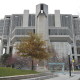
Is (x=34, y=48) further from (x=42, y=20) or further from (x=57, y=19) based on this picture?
(x=57, y=19)

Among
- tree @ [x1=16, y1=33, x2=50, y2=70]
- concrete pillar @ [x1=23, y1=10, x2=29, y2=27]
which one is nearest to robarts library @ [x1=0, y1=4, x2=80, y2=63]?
concrete pillar @ [x1=23, y1=10, x2=29, y2=27]

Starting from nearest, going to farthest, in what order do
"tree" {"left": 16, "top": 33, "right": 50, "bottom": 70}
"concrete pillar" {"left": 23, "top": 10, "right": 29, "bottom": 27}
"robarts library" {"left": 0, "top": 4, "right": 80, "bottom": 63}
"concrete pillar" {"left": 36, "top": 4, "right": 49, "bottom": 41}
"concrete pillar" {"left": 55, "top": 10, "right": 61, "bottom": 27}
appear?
"tree" {"left": 16, "top": 33, "right": 50, "bottom": 70}, "robarts library" {"left": 0, "top": 4, "right": 80, "bottom": 63}, "concrete pillar" {"left": 36, "top": 4, "right": 49, "bottom": 41}, "concrete pillar" {"left": 23, "top": 10, "right": 29, "bottom": 27}, "concrete pillar" {"left": 55, "top": 10, "right": 61, "bottom": 27}

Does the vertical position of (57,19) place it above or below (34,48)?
above

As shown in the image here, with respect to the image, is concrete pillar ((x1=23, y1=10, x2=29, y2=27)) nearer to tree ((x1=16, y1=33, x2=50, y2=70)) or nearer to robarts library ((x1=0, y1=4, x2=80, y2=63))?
robarts library ((x1=0, y1=4, x2=80, y2=63))

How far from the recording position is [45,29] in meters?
88.2

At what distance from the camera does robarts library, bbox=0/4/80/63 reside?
86.9 meters

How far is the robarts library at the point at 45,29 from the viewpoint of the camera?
86938 millimetres

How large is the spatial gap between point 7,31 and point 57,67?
6618 cm

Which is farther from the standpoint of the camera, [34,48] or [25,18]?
[25,18]

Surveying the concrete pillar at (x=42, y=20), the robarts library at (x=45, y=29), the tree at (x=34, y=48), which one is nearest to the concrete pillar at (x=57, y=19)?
the robarts library at (x=45, y=29)

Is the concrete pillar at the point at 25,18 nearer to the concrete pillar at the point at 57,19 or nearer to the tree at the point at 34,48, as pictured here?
the concrete pillar at the point at 57,19

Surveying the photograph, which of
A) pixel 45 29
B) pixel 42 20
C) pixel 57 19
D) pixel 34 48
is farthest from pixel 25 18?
pixel 34 48

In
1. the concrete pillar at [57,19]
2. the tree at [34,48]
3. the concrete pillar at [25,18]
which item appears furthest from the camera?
the concrete pillar at [57,19]

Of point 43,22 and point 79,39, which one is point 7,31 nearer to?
point 43,22
